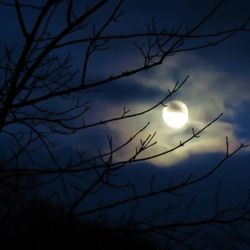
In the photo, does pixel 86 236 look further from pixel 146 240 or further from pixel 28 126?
pixel 28 126

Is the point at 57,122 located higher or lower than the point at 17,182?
higher

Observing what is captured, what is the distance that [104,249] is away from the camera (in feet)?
13.3

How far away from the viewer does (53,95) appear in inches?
116

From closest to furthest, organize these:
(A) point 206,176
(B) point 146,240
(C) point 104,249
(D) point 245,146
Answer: (A) point 206,176 → (D) point 245,146 → (B) point 146,240 → (C) point 104,249

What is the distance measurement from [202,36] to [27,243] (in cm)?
189

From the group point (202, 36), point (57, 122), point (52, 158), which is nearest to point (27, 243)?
point (52, 158)

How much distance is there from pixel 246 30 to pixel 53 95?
1426 mm

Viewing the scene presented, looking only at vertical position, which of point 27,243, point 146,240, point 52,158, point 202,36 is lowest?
point 27,243

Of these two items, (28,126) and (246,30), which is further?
(28,126)

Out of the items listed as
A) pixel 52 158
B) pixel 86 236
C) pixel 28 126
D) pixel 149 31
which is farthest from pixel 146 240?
pixel 149 31

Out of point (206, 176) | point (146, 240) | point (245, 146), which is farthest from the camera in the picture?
point (146, 240)

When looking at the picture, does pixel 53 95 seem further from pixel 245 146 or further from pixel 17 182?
pixel 245 146

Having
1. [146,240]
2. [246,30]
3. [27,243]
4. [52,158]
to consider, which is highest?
[246,30]

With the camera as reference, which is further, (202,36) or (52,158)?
(52,158)
